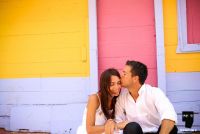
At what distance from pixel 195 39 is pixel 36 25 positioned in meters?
2.93

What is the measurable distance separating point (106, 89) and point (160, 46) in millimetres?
2023

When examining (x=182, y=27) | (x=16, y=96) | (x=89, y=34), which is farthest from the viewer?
(x=16, y=96)

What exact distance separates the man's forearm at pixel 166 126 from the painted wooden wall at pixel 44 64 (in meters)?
2.49

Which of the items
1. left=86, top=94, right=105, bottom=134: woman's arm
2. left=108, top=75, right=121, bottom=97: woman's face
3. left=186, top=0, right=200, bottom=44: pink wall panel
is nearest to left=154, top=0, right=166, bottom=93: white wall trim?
left=186, top=0, right=200, bottom=44: pink wall panel

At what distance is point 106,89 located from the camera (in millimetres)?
3941

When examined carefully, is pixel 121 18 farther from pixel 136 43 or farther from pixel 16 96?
pixel 16 96

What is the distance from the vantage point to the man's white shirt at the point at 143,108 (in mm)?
3945

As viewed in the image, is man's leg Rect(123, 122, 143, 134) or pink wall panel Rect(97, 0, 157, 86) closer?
man's leg Rect(123, 122, 143, 134)

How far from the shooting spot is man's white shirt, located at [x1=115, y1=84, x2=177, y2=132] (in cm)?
395

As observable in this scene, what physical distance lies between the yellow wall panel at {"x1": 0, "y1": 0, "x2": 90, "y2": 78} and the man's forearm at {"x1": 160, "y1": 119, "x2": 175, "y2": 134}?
2.59 meters

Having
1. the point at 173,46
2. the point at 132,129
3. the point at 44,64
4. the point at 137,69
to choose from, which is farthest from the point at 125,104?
the point at 44,64

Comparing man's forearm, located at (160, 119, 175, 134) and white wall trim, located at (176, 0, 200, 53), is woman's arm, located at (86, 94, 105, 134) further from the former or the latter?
white wall trim, located at (176, 0, 200, 53)

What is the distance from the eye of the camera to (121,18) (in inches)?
235

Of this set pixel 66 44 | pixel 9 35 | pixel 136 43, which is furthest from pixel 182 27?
pixel 9 35
